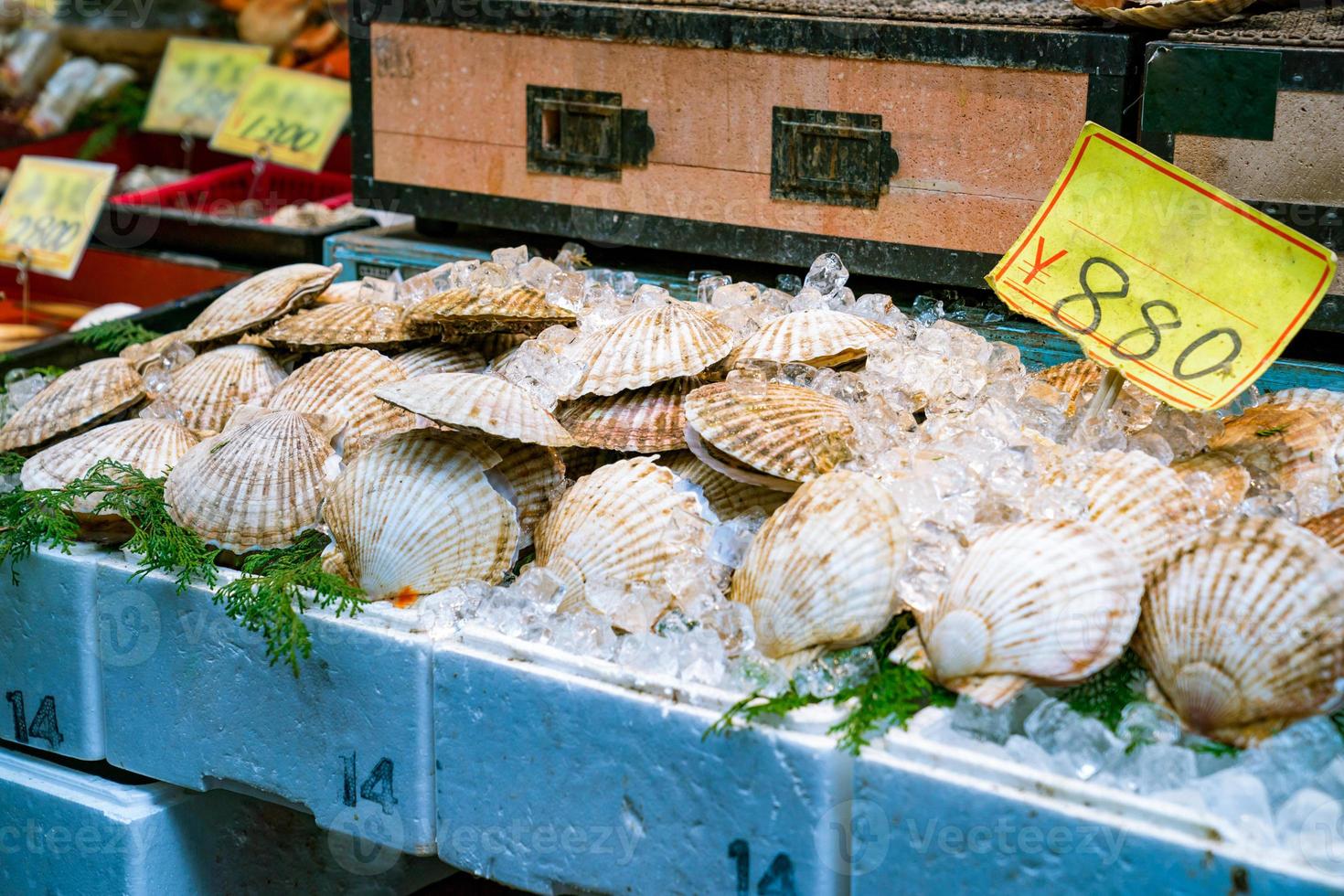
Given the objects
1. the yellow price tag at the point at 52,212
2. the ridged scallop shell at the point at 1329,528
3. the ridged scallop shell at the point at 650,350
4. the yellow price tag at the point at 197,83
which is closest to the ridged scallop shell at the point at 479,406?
the ridged scallop shell at the point at 650,350

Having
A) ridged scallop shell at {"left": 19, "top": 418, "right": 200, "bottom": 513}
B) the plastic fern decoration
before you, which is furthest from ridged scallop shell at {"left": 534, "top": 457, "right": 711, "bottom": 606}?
ridged scallop shell at {"left": 19, "top": 418, "right": 200, "bottom": 513}

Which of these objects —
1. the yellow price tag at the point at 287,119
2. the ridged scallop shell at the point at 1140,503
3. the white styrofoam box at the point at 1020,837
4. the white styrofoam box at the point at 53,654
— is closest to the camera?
the white styrofoam box at the point at 1020,837

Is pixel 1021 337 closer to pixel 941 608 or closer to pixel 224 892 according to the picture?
pixel 941 608

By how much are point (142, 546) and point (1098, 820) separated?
1087 mm

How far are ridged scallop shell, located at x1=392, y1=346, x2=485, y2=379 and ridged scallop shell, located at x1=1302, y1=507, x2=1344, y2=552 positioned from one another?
101 cm

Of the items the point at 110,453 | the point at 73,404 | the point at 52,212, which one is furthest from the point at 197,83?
the point at 110,453

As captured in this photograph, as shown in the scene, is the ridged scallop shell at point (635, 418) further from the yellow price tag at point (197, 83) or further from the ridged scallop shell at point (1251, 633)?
the yellow price tag at point (197, 83)

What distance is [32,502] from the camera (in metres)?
1.67

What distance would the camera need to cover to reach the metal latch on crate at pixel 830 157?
6.31 feet

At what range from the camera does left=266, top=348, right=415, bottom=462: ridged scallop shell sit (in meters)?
1.70

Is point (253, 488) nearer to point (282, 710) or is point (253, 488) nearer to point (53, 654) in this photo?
point (282, 710)

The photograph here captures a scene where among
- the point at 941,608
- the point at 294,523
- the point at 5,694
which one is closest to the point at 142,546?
the point at 294,523

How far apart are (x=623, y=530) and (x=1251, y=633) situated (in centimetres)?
62

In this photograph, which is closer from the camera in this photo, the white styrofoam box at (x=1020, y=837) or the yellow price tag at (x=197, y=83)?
the white styrofoam box at (x=1020, y=837)
